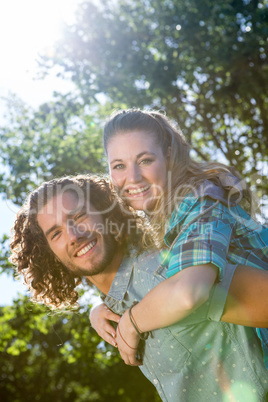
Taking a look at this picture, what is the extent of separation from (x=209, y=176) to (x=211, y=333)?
3.24ft

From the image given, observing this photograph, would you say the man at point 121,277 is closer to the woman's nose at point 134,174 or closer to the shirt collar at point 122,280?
the shirt collar at point 122,280

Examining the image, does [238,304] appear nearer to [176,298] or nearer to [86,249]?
[176,298]

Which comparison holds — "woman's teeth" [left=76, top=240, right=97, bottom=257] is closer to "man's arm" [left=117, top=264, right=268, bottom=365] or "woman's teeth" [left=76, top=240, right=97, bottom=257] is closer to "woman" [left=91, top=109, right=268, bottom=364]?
"woman" [left=91, top=109, right=268, bottom=364]

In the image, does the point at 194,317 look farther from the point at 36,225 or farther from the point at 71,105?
the point at 71,105

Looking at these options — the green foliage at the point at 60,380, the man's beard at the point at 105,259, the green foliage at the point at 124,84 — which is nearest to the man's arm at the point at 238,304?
the man's beard at the point at 105,259

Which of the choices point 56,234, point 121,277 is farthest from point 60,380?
point 121,277

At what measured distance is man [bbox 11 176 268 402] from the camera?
2.29 metres

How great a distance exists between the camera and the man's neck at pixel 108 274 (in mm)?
3127

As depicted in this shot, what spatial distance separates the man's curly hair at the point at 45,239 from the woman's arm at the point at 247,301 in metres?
1.13

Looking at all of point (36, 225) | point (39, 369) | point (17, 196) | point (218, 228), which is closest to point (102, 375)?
point (39, 369)

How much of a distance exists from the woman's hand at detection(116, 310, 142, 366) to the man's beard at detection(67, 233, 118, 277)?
68 cm

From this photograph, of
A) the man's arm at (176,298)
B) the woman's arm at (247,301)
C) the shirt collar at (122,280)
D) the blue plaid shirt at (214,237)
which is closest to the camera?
the man's arm at (176,298)

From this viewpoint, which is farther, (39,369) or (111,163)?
(39,369)

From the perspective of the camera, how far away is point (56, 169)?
643cm
